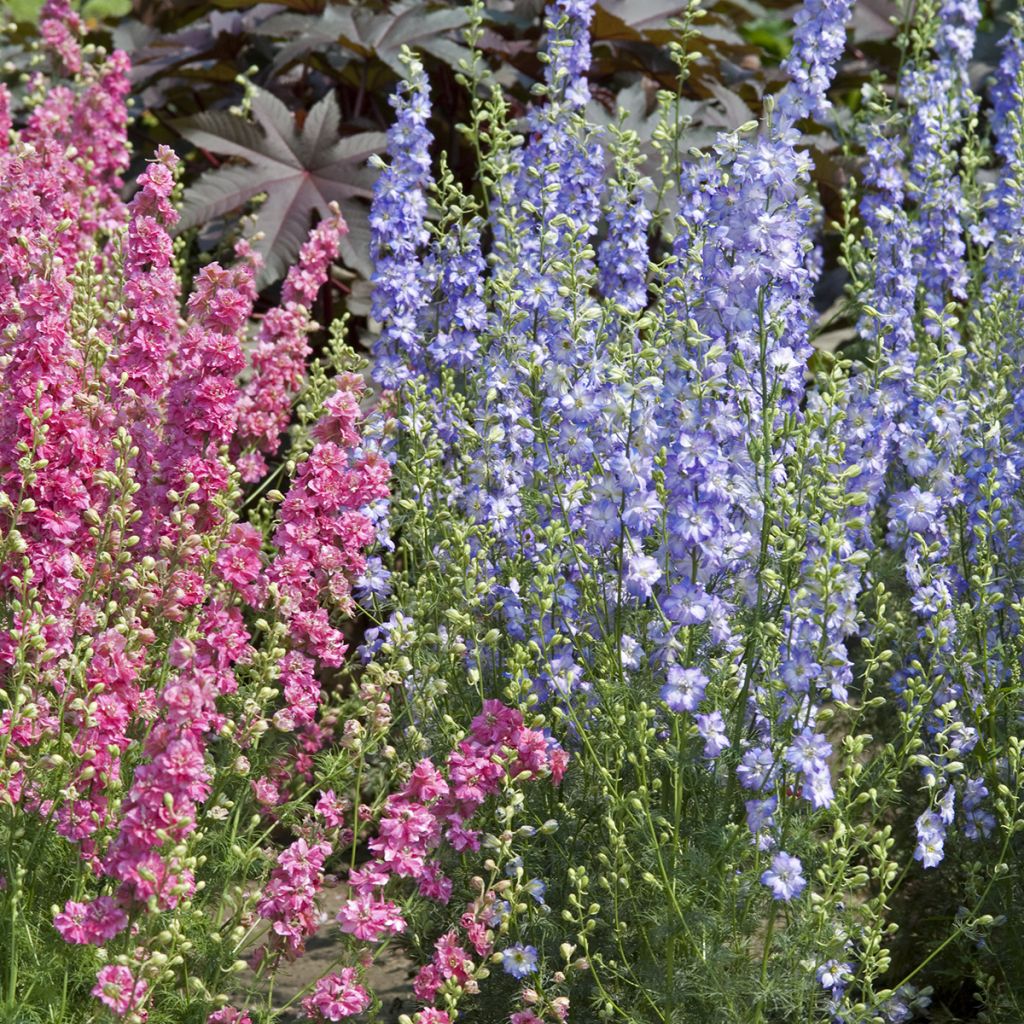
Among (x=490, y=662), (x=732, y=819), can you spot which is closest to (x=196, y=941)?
(x=490, y=662)

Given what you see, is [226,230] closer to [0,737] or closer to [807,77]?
[807,77]

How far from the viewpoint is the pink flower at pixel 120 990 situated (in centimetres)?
275

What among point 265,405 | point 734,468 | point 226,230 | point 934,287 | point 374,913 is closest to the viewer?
point 374,913

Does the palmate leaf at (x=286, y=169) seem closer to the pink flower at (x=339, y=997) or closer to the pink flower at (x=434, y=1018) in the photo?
the pink flower at (x=339, y=997)

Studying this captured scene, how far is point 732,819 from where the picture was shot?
3453 millimetres

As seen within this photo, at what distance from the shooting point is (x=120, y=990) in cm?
277

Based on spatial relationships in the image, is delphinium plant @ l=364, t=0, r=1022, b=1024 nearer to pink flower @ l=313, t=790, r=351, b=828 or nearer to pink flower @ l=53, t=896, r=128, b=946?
pink flower @ l=313, t=790, r=351, b=828

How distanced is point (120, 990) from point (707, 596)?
134 centimetres

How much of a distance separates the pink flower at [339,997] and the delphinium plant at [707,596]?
13 cm

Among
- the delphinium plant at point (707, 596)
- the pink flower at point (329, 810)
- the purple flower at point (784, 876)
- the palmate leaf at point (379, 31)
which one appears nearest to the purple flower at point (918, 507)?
the delphinium plant at point (707, 596)

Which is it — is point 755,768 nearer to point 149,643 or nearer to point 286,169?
point 149,643

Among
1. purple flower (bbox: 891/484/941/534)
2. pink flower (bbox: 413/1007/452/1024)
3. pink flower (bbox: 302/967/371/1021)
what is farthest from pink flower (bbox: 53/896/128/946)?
purple flower (bbox: 891/484/941/534)

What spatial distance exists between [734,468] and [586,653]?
0.59m

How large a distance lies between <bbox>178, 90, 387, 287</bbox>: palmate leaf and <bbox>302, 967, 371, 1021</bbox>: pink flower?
3.07 m
